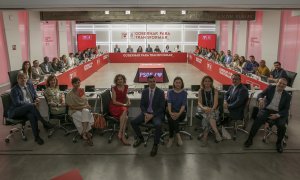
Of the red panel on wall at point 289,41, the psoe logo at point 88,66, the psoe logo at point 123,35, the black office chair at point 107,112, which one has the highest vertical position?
the psoe logo at point 123,35

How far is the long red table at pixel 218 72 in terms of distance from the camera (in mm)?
7969

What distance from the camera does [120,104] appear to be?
554 centimetres

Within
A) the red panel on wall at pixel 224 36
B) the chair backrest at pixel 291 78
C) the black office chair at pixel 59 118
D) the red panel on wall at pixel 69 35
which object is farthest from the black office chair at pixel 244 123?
the red panel on wall at pixel 69 35

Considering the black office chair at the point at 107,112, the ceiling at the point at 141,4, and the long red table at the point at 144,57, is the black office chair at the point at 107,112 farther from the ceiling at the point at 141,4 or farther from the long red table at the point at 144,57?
the long red table at the point at 144,57

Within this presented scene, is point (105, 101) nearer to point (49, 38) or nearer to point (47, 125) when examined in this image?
point (47, 125)

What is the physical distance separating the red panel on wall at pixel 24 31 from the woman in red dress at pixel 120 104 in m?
9.51

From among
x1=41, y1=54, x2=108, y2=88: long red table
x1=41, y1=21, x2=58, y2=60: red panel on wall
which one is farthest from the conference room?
x1=41, y1=21, x2=58, y2=60: red panel on wall

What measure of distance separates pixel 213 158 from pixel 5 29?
1022cm

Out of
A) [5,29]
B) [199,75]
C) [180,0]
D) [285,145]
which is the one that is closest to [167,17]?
[199,75]

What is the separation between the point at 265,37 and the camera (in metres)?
13.5

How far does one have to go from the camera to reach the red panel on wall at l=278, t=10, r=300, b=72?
35.8ft

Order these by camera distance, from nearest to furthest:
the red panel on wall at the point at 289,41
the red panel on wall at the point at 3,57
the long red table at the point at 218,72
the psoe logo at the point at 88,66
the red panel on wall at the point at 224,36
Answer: the long red table at the point at 218,72 → the red panel on wall at the point at 289,41 → the red panel on wall at the point at 3,57 → the psoe logo at the point at 88,66 → the red panel on wall at the point at 224,36

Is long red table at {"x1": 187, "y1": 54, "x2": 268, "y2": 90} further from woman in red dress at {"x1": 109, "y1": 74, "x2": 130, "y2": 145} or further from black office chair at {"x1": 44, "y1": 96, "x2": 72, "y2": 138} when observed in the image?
black office chair at {"x1": 44, "y1": 96, "x2": 72, "y2": 138}

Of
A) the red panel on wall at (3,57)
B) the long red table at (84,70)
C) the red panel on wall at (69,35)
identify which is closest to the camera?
the long red table at (84,70)
